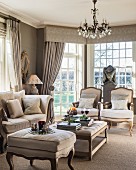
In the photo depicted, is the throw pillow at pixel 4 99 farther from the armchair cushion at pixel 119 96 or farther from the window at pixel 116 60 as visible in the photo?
the window at pixel 116 60

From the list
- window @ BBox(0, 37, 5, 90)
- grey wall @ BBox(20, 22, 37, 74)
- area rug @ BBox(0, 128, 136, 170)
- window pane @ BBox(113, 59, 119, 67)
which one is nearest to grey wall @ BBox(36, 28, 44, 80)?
grey wall @ BBox(20, 22, 37, 74)

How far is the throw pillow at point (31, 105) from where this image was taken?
522 centimetres

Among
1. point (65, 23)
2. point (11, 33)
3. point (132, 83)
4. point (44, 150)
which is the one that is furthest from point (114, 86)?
point (44, 150)

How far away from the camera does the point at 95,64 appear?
755 cm

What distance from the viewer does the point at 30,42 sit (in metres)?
6.81

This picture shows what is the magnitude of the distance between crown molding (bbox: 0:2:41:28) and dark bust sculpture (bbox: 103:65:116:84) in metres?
2.31

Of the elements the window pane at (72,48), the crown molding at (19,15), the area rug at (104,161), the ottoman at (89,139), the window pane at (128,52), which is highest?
the crown molding at (19,15)

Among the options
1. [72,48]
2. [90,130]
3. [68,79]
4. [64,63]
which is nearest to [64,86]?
[68,79]

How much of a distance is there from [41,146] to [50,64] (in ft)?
13.7

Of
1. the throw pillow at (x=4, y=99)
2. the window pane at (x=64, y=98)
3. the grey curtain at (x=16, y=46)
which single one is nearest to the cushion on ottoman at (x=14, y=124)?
the throw pillow at (x=4, y=99)

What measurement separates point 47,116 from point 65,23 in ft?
9.42

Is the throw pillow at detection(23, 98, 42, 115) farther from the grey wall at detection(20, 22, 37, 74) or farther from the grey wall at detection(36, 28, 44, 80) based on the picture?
the grey wall at detection(36, 28, 44, 80)

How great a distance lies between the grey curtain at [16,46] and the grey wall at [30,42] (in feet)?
1.37

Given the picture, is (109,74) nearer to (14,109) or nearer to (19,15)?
(19,15)
